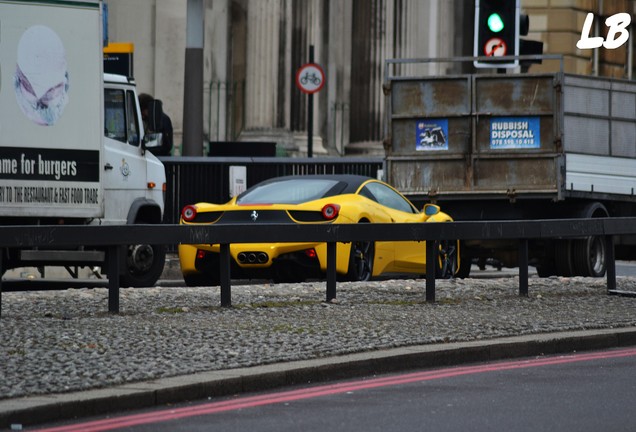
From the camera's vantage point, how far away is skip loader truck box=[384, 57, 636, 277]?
881 inches

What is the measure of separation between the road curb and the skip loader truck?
29.1 feet

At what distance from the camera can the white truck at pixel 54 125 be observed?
1756 centimetres

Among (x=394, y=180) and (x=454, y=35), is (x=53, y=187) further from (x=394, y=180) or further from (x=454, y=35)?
(x=454, y=35)

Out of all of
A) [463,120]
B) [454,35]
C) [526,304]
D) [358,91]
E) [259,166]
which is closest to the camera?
[526,304]

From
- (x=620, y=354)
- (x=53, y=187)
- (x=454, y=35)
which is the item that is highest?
(x=454, y=35)

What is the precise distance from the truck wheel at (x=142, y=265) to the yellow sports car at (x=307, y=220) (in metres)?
0.45

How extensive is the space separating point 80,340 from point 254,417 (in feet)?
9.26

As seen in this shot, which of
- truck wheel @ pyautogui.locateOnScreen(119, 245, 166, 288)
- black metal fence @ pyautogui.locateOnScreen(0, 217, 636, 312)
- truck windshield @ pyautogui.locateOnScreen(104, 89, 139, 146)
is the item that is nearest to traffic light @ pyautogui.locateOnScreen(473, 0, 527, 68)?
black metal fence @ pyautogui.locateOnScreen(0, 217, 636, 312)

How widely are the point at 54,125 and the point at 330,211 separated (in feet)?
9.98

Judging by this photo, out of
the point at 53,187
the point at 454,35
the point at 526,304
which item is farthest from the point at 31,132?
the point at 454,35

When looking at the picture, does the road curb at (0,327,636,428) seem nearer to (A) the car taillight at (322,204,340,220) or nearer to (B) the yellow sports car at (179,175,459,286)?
→ (A) the car taillight at (322,204,340,220)

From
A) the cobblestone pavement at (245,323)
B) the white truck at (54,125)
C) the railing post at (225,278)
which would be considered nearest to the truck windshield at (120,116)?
the white truck at (54,125)

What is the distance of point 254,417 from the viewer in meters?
9.09

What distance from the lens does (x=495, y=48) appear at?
1972cm
